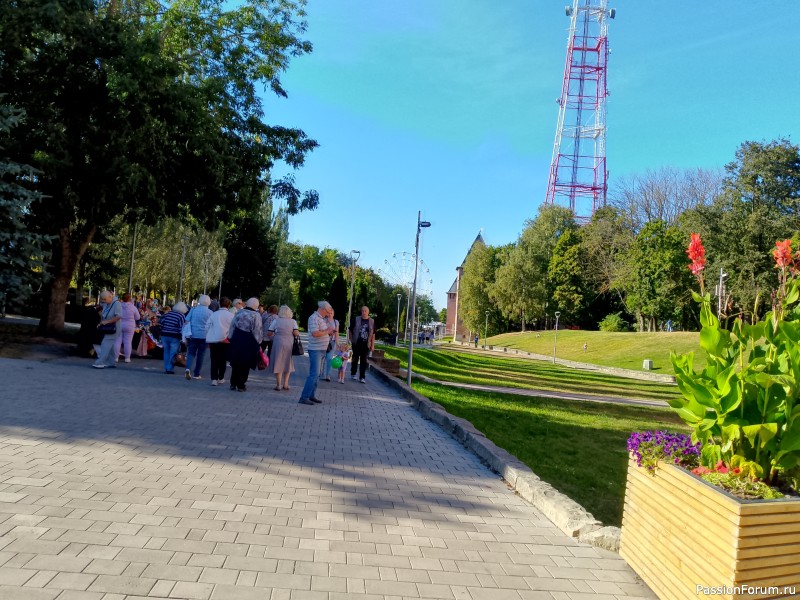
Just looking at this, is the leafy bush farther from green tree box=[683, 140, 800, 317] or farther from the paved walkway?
the paved walkway

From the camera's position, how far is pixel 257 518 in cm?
456

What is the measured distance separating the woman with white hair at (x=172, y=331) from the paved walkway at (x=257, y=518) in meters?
5.50

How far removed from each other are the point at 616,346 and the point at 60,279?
156 feet

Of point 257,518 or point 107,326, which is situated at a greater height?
point 107,326

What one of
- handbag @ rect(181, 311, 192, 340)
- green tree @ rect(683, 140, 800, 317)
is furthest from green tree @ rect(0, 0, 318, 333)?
green tree @ rect(683, 140, 800, 317)

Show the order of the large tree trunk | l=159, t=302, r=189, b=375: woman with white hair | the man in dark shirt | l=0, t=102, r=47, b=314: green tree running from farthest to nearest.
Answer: the large tree trunk, the man in dark shirt, l=0, t=102, r=47, b=314: green tree, l=159, t=302, r=189, b=375: woman with white hair

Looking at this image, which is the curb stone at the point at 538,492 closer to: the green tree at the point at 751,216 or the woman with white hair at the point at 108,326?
the woman with white hair at the point at 108,326

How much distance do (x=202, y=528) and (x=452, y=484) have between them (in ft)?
9.04

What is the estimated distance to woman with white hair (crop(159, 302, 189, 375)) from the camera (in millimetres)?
14008

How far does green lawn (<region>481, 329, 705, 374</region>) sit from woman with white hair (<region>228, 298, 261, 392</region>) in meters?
34.1

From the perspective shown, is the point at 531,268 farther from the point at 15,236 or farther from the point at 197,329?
the point at 197,329

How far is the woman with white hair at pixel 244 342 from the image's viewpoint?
11836 millimetres

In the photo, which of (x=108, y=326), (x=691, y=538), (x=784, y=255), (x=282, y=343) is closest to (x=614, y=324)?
(x=282, y=343)

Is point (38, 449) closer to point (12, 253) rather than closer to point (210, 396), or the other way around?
point (210, 396)
